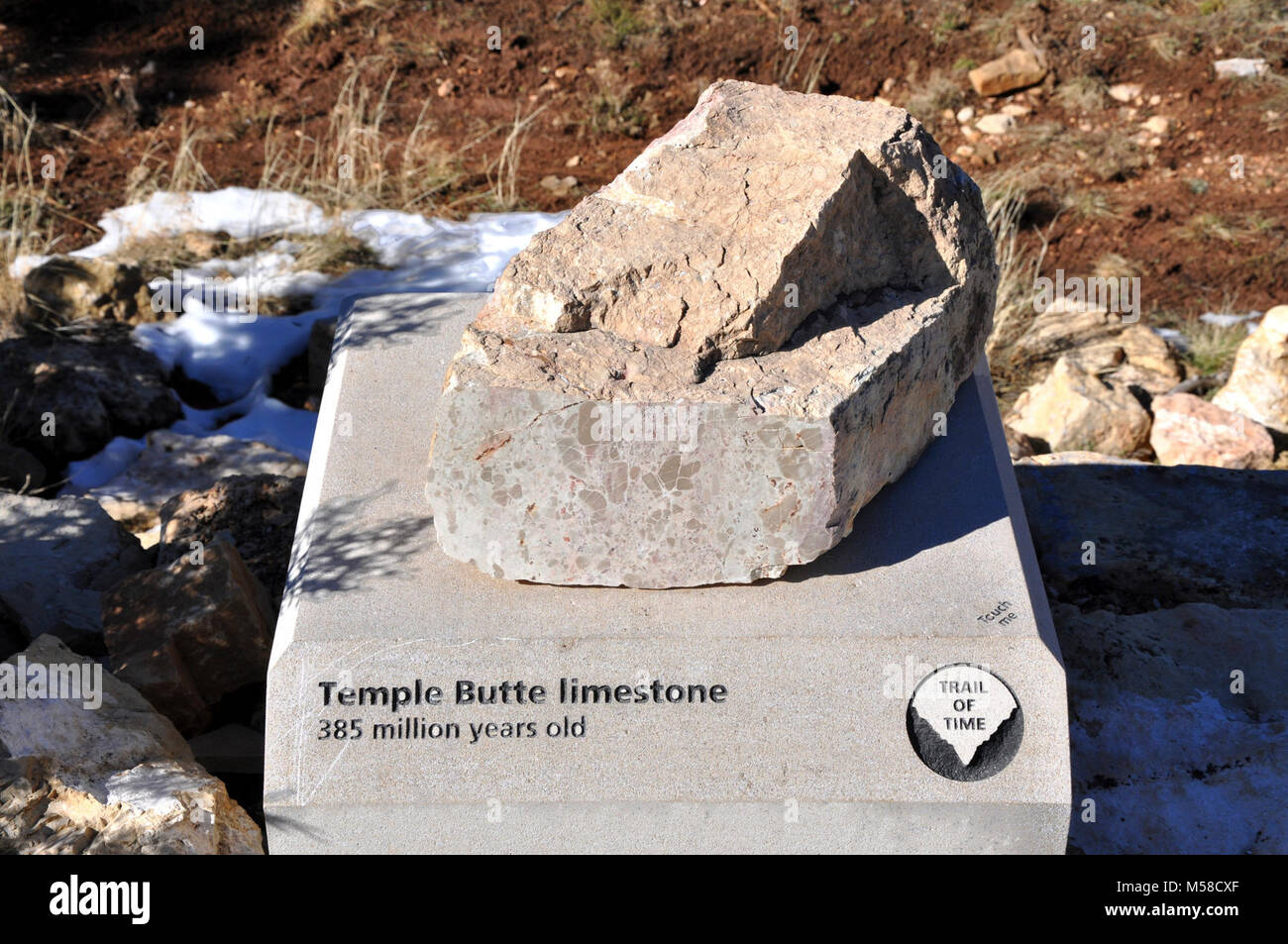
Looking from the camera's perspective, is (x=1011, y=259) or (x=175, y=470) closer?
(x=175, y=470)

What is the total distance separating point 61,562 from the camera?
14.9 feet

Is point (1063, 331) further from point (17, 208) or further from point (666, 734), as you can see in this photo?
point (17, 208)

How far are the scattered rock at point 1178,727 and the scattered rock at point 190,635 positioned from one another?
8.04 feet

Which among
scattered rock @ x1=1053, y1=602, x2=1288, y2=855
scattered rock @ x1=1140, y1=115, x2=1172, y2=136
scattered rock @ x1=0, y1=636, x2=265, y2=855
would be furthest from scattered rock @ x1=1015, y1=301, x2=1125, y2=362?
scattered rock @ x1=0, y1=636, x2=265, y2=855

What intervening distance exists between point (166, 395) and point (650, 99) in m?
3.77

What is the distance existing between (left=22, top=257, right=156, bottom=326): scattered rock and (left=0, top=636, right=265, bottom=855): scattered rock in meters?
2.91

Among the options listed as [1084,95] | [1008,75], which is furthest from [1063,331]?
[1008,75]

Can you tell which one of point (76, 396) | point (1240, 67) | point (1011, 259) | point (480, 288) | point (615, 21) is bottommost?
point (76, 396)

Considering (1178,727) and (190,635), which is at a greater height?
(1178,727)

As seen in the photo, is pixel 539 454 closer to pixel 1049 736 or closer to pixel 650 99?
pixel 1049 736

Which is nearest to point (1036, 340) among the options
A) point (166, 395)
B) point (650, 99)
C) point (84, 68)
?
point (650, 99)

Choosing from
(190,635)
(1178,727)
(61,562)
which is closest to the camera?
(1178,727)

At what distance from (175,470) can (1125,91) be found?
605 cm

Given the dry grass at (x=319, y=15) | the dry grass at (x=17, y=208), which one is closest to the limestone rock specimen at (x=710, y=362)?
the dry grass at (x=17, y=208)
